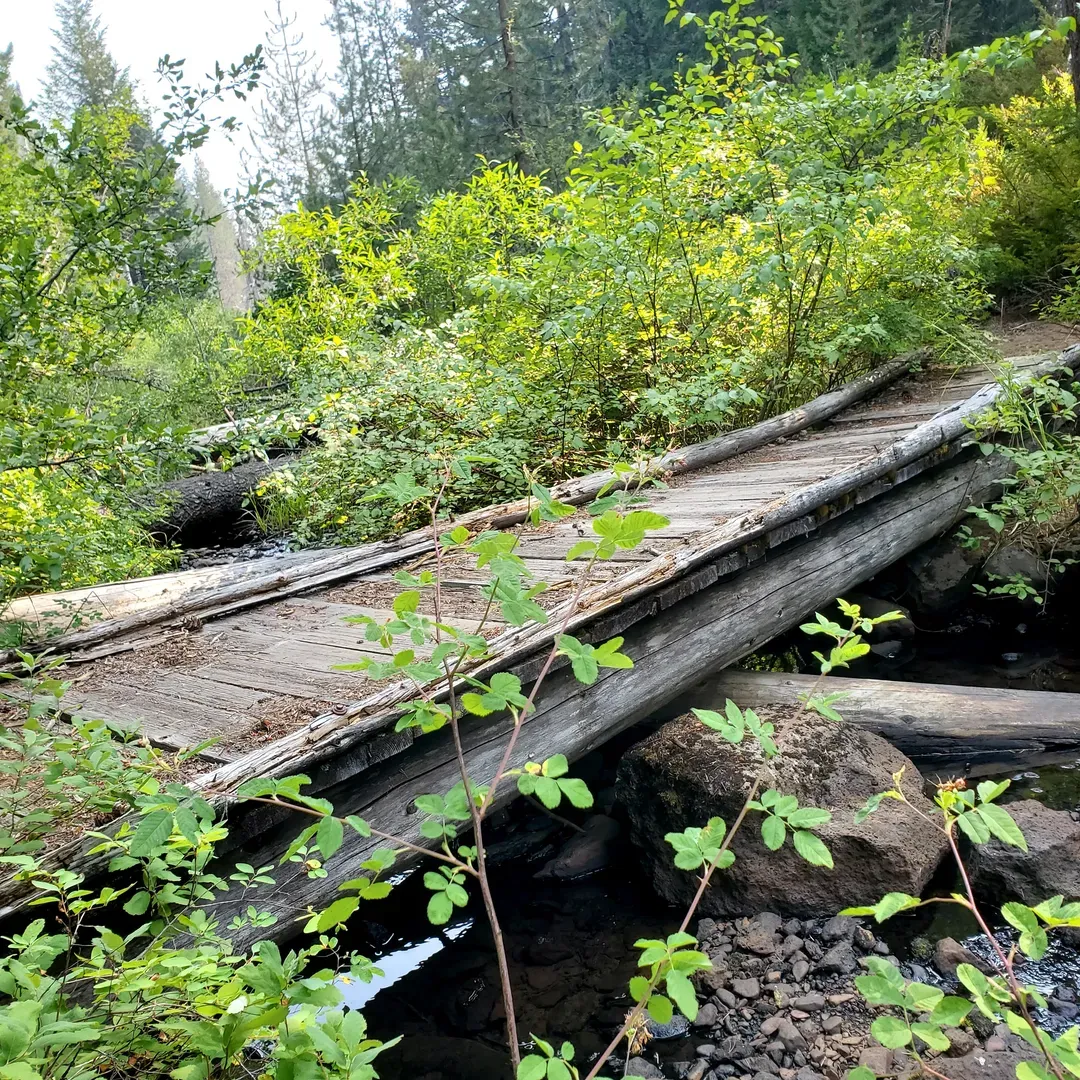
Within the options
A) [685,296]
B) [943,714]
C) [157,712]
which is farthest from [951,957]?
[685,296]

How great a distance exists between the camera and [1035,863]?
2.84m

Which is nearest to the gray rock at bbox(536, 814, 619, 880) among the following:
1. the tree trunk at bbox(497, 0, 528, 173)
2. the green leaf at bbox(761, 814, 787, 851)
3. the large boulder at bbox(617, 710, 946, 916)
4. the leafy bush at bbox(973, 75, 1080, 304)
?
the large boulder at bbox(617, 710, 946, 916)

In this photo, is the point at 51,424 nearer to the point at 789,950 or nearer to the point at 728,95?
the point at 789,950

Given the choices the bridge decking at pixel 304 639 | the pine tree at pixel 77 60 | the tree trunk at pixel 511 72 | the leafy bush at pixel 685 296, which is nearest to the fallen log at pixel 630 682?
the bridge decking at pixel 304 639

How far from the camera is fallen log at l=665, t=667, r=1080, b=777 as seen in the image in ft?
12.1

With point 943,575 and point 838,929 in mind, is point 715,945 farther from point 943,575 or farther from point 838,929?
point 943,575

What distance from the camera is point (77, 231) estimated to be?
10.3 ft

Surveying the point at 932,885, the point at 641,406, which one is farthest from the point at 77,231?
the point at 932,885

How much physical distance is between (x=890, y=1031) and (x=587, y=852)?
251cm

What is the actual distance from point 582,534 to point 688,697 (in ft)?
3.33

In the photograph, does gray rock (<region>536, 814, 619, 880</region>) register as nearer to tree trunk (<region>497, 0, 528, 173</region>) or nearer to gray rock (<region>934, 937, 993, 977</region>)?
gray rock (<region>934, 937, 993, 977</region>)

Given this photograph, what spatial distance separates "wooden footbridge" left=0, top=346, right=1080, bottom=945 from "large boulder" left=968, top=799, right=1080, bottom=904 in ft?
4.26

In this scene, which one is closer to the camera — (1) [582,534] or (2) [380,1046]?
(2) [380,1046]

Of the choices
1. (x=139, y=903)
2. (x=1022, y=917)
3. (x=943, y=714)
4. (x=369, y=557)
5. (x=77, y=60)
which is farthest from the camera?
(x=77, y=60)
